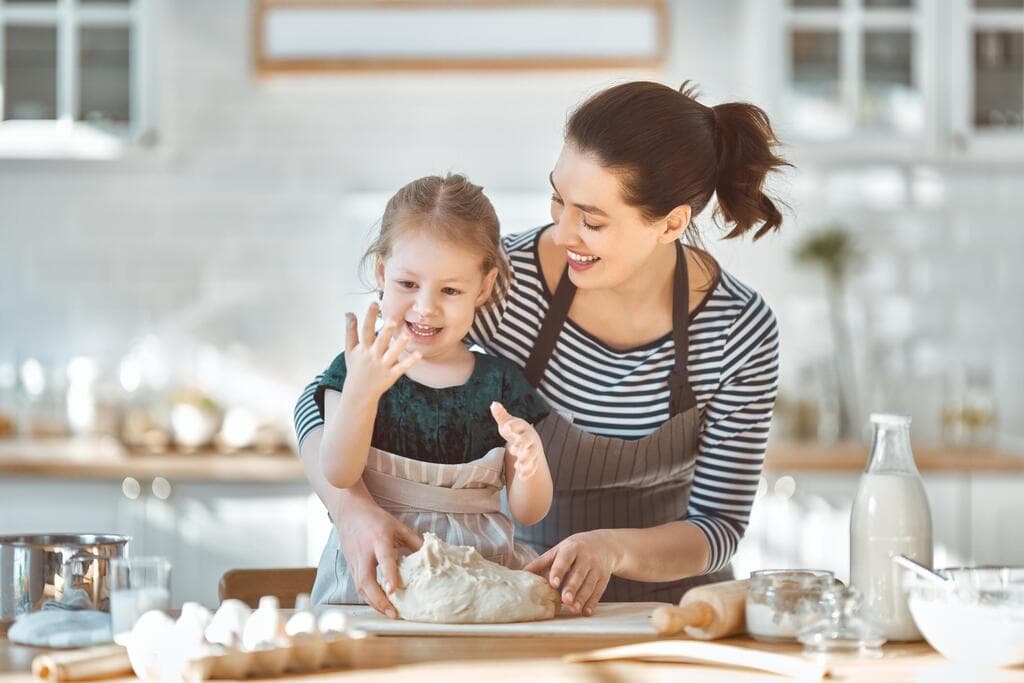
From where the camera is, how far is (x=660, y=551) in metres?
1.93

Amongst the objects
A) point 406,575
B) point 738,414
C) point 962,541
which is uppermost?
point 738,414

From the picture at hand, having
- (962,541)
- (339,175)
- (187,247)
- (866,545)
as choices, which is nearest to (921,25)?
(962,541)

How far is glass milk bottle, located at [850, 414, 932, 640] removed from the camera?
1.54m

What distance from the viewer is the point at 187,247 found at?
14.9ft

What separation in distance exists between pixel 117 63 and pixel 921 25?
8.26 ft

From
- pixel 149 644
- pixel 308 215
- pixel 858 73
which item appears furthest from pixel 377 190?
pixel 149 644

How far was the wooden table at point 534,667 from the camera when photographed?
136cm

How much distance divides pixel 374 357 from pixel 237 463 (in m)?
2.35

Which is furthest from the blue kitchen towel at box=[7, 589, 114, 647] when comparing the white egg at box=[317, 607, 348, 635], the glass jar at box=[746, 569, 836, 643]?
the glass jar at box=[746, 569, 836, 643]

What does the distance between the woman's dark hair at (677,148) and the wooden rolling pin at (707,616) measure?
65 centimetres

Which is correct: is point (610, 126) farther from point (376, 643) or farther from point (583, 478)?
point (376, 643)

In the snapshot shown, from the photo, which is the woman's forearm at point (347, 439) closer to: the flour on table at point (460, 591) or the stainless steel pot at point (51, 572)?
the flour on table at point (460, 591)

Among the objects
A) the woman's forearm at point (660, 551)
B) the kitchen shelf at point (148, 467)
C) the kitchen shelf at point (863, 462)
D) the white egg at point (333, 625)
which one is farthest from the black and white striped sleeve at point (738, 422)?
the kitchen shelf at point (148, 467)

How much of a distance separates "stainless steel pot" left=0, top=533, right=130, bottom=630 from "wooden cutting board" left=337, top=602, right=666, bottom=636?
0.96ft
